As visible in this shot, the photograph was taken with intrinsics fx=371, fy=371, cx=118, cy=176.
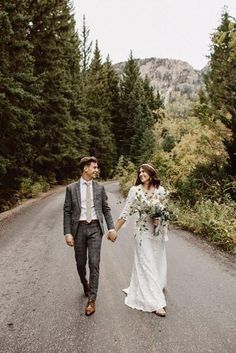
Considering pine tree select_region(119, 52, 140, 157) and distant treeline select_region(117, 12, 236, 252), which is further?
pine tree select_region(119, 52, 140, 157)

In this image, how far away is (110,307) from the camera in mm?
5574

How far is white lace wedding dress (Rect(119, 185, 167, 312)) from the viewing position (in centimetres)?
553

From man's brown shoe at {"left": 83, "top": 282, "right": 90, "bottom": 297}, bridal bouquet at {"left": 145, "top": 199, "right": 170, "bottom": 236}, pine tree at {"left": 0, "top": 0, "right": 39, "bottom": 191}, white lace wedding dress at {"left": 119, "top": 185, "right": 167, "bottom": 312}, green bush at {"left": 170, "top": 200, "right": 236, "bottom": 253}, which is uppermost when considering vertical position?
pine tree at {"left": 0, "top": 0, "right": 39, "bottom": 191}

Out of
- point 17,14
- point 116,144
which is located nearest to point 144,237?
point 17,14

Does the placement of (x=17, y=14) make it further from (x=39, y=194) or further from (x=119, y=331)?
(x=119, y=331)

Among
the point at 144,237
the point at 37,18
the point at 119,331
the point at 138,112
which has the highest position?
the point at 37,18

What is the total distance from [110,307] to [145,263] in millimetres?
839

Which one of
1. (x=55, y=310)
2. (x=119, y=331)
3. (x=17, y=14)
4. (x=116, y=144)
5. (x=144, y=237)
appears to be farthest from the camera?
(x=116, y=144)

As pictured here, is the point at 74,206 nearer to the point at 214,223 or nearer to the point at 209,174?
the point at 214,223

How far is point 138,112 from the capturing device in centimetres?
5762

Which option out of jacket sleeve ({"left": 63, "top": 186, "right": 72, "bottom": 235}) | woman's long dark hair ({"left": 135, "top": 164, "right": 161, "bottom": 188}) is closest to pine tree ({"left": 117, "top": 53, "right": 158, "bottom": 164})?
woman's long dark hair ({"left": 135, "top": 164, "right": 161, "bottom": 188})

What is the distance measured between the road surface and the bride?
24cm

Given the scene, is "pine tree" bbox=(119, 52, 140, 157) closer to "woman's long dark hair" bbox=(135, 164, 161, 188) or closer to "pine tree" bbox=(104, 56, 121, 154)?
"pine tree" bbox=(104, 56, 121, 154)

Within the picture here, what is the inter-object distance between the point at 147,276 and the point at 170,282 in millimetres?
1366
